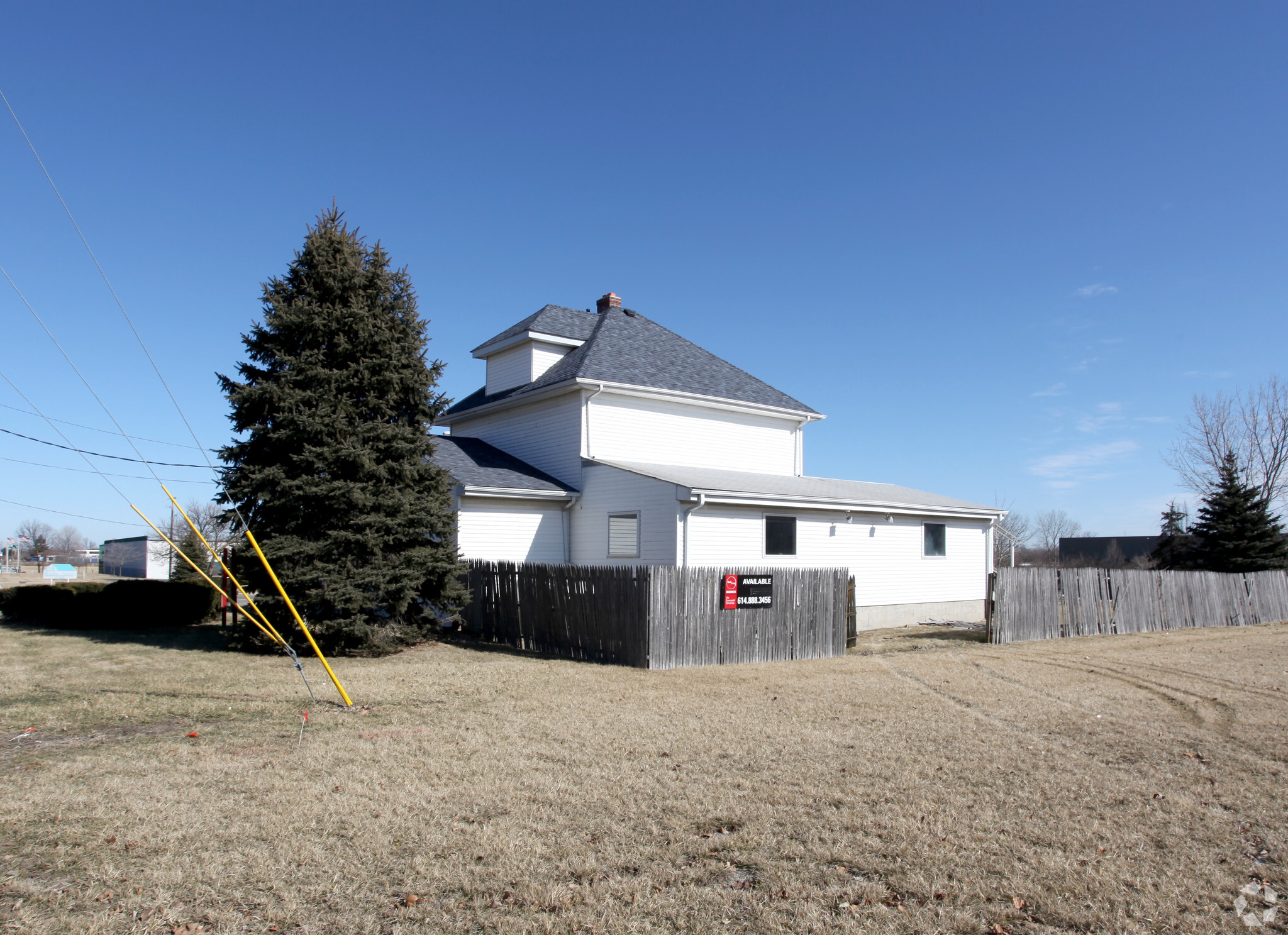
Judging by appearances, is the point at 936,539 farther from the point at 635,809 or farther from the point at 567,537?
the point at 635,809

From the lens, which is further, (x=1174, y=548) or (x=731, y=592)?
(x=1174, y=548)

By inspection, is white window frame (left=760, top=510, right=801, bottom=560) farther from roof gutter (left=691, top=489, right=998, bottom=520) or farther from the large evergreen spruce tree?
the large evergreen spruce tree

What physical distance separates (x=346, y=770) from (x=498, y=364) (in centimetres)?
1925

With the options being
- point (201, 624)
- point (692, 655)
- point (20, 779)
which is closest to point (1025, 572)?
point (692, 655)

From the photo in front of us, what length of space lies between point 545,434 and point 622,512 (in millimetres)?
4353

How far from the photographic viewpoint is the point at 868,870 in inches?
199

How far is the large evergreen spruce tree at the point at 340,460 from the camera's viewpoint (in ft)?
48.3

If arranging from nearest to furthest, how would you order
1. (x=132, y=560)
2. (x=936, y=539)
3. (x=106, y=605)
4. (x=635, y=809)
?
1. (x=635, y=809)
2. (x=106, y=605)
3. (x=936, y=539)
4. (x=132, y=560)

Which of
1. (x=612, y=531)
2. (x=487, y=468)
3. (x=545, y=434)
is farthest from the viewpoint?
(x=545, y=434)

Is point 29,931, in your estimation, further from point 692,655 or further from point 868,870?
point 692,655

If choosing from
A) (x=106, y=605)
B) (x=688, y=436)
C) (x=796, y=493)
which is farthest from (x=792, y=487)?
(x=106, y=605)

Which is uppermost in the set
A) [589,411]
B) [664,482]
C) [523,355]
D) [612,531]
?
[523,355]

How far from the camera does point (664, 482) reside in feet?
57.7

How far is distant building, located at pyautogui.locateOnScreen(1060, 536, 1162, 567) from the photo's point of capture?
66.8 metres
